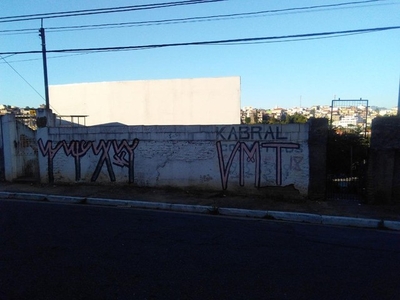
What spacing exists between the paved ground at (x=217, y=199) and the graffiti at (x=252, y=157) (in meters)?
0.60

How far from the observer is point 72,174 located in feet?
36.3

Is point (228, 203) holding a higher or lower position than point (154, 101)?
lower

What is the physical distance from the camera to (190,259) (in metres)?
4.43

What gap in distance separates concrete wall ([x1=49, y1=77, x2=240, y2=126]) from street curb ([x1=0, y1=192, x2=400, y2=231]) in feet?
62.2

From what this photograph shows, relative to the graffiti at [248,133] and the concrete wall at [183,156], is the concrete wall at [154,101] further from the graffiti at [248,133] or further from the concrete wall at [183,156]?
the graffiti at [248,133]

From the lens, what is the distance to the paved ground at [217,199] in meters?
7.45

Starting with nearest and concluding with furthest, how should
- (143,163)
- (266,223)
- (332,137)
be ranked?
1. (266,223)
2. (143,163)
3. (332,137)

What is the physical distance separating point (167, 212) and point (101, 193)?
3025 mm

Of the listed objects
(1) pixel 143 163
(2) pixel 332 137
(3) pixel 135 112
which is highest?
(3) pixel 135 112

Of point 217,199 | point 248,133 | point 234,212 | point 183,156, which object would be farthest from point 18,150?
point 234,212

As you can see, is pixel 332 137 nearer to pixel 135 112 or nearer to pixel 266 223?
pixel 266 223

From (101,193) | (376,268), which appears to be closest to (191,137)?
(101,193)

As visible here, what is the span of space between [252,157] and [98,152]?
17.2ft

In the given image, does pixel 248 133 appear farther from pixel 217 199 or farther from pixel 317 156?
pixel 217 199
